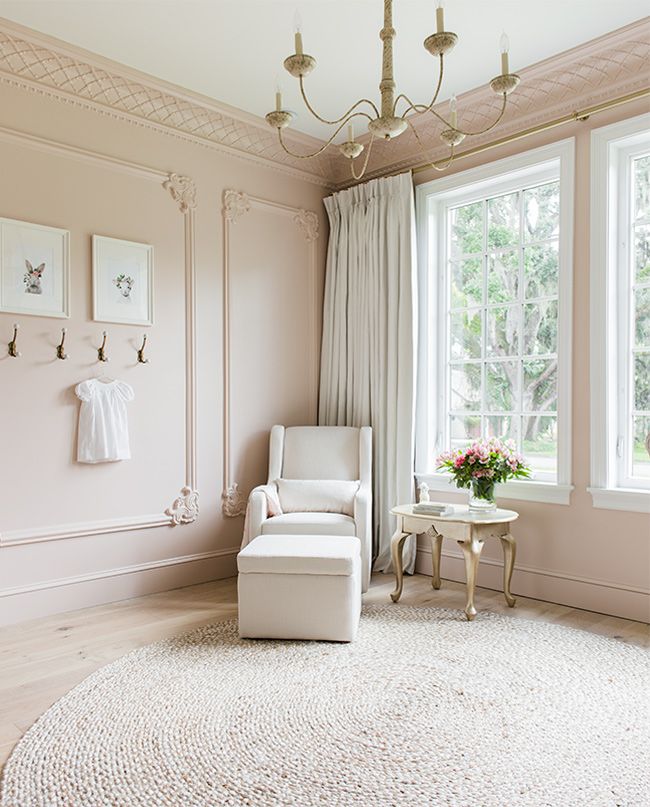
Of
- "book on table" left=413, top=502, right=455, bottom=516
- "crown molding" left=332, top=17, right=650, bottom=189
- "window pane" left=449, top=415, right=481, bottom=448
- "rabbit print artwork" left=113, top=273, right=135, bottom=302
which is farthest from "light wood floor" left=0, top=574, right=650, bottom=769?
"crown molding" left=332, top=17, right=650, bottom=189

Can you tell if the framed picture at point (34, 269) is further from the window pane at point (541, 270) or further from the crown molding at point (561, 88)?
the window pane at point (541, 270)

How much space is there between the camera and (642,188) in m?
3.46

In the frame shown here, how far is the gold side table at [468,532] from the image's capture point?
3.35 m

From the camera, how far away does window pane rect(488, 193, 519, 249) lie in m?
4.02

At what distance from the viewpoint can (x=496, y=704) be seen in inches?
94.9

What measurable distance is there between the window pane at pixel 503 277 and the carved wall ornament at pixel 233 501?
2.01 metres

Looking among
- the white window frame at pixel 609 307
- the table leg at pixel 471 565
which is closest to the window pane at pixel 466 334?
the white window frame at pixel 609 307

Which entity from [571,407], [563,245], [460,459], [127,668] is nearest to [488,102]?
[563,245]

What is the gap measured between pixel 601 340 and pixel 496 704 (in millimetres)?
1936

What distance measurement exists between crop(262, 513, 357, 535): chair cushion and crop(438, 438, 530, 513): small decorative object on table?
680mm

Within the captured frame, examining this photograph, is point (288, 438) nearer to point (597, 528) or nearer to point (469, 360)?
point (469, 360)

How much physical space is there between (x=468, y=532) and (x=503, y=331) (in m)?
1.34

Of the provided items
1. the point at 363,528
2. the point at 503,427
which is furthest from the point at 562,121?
the point at 363,528

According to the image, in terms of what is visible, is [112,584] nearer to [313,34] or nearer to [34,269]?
[34,269]
